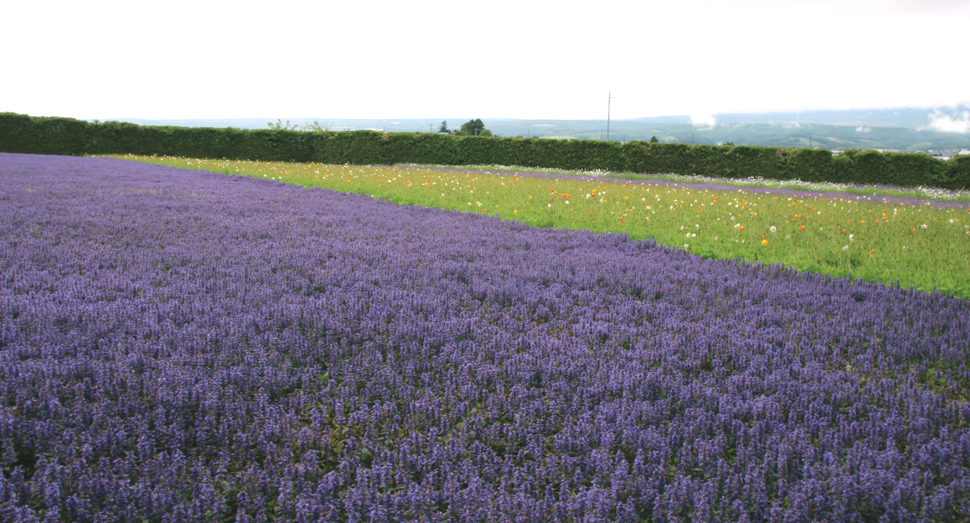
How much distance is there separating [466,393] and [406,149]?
29671mm

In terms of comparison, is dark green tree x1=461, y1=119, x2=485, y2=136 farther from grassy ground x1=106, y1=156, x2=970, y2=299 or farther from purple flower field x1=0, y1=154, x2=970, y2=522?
purple flower field x1=0, y1=154, x2=970, y2=522

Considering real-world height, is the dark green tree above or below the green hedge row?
above

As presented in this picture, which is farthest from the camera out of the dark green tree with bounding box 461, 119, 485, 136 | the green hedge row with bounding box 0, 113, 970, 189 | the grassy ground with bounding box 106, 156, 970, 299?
the dark green tree with bounding box 461, 119, 485, 136

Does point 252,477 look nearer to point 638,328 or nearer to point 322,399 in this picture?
point 322,399

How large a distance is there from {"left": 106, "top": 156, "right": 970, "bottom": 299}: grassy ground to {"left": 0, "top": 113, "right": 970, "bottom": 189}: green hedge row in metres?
13.8

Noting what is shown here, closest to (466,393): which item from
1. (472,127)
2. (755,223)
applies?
(755,223)

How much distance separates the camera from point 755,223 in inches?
359

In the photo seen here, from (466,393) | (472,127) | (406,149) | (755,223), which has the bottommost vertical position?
(466,393)

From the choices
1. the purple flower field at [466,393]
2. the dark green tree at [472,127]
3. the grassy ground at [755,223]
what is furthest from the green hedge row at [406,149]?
the purple flower field at [466,393]

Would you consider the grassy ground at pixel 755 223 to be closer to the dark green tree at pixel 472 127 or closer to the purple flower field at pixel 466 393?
the purple flower field at pixel 466 393

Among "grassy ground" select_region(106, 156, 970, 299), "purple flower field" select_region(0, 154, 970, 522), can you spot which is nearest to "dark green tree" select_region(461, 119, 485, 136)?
"grassy ground" select_region(106, 156, 970, 299)

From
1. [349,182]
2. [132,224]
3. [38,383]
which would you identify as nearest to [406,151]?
[349,182]

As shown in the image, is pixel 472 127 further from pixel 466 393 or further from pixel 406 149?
pixel 466 393

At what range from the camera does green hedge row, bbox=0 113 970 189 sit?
25297 millimetres
